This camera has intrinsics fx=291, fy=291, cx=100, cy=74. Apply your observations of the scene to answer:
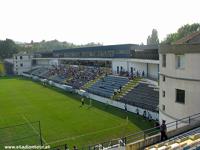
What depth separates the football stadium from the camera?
2166 centimetres

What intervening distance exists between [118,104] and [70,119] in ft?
28.5

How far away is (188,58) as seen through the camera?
22312 millimetres

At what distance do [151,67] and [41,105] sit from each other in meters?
17.7

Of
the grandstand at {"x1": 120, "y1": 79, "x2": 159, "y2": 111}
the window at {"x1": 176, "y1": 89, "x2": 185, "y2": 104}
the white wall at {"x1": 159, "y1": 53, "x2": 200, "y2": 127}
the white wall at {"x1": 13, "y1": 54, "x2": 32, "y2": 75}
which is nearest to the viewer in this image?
the white wall at {"x1": 159, "y1": 53, "x2": 200, "y2": 127}

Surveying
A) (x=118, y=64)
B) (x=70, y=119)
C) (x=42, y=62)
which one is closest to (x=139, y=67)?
(x=118, y=64)

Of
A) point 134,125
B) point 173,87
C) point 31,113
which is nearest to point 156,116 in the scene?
point 134,125

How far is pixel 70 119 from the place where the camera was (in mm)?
34750

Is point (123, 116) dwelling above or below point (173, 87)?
below

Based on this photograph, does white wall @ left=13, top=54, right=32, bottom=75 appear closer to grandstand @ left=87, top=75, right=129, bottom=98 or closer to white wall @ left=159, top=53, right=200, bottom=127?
grandstand @ left=87, top=75, right=129, bottom=98

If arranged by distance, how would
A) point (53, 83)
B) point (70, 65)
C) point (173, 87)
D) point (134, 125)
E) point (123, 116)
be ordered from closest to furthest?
point (173, 87) < point (134, 125) < point (123, 116) < point (53, 83) < point (70, 65)

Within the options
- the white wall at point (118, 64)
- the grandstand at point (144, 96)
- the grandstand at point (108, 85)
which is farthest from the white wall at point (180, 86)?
the white wall at point (118, 64)

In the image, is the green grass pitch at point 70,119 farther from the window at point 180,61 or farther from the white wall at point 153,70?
the window at point 180,61

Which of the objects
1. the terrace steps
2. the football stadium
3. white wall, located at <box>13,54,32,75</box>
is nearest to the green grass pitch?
the football stadium

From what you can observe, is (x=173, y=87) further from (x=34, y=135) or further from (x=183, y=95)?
(x=34, y=135)
